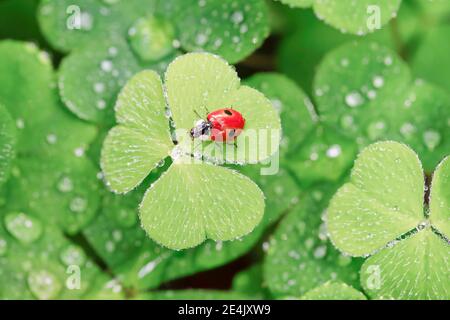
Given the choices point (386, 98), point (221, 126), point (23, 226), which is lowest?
Answer: point (23, 226)

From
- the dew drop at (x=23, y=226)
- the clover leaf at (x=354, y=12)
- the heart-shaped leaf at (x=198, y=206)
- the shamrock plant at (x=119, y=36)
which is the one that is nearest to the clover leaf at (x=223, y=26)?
the shamrock plant at (x=119, y=36)

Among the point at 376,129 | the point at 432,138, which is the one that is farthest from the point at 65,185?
the point at 432,138

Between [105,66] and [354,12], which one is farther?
[105,66]

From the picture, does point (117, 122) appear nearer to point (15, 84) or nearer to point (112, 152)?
point (112, 152)

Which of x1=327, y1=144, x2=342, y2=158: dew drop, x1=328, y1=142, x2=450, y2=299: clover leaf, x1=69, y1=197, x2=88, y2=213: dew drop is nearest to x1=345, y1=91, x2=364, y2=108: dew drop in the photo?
x1=327, y1=144, x2=342, y2=158: dew drop

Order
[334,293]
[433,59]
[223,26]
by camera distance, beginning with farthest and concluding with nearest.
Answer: [433,59] < [223,26] < [334,293]

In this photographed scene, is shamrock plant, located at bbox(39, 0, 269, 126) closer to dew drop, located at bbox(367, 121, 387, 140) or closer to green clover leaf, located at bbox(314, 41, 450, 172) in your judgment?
green clover leaf, located at bbox(314, 41, 450, 172)

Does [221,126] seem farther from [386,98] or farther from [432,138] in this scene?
[432,138]

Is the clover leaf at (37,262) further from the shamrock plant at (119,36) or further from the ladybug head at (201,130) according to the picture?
the ladybug head at (201,130)
